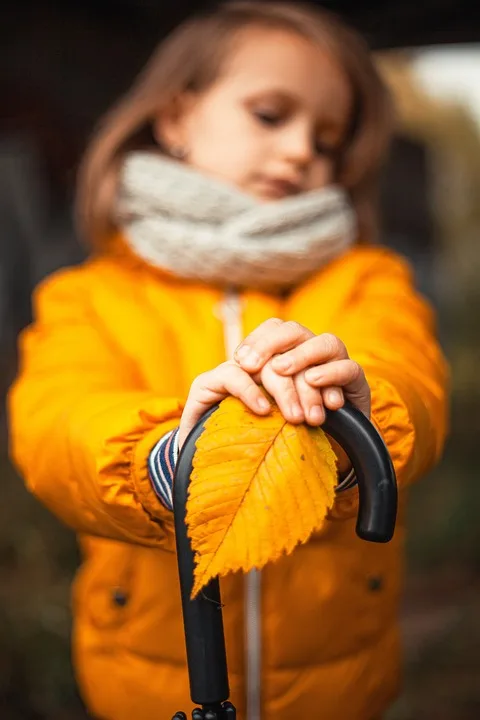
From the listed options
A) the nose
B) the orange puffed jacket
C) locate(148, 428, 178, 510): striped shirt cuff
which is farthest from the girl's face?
locate(148, 428, 178, 510): striped shirt cuff

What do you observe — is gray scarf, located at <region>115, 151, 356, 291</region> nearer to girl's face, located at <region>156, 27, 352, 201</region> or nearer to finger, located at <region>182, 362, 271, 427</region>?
girl's face, located at <region>156, 27, 352, 201</region>

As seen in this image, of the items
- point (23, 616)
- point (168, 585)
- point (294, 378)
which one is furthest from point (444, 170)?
point (294, 378)

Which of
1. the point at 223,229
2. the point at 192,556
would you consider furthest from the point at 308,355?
the point at 223,229

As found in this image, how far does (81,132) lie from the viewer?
1.50 metres

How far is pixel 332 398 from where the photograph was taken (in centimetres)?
42

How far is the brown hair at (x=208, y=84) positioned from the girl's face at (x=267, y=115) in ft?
0.08

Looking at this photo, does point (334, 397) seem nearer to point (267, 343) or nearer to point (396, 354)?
point (267, 343)

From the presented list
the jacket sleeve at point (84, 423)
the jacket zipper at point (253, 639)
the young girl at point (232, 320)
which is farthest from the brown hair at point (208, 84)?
the jacket zipper at point (253, 639)

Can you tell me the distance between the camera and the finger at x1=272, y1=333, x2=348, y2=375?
0.43 meters

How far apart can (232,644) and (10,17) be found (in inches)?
39.3

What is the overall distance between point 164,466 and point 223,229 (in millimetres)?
303

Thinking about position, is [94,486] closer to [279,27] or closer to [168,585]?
[168,585]

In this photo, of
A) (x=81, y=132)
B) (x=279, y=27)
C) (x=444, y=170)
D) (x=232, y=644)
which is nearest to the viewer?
(x=232, y=644)

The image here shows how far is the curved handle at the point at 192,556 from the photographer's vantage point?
1.30 feet
